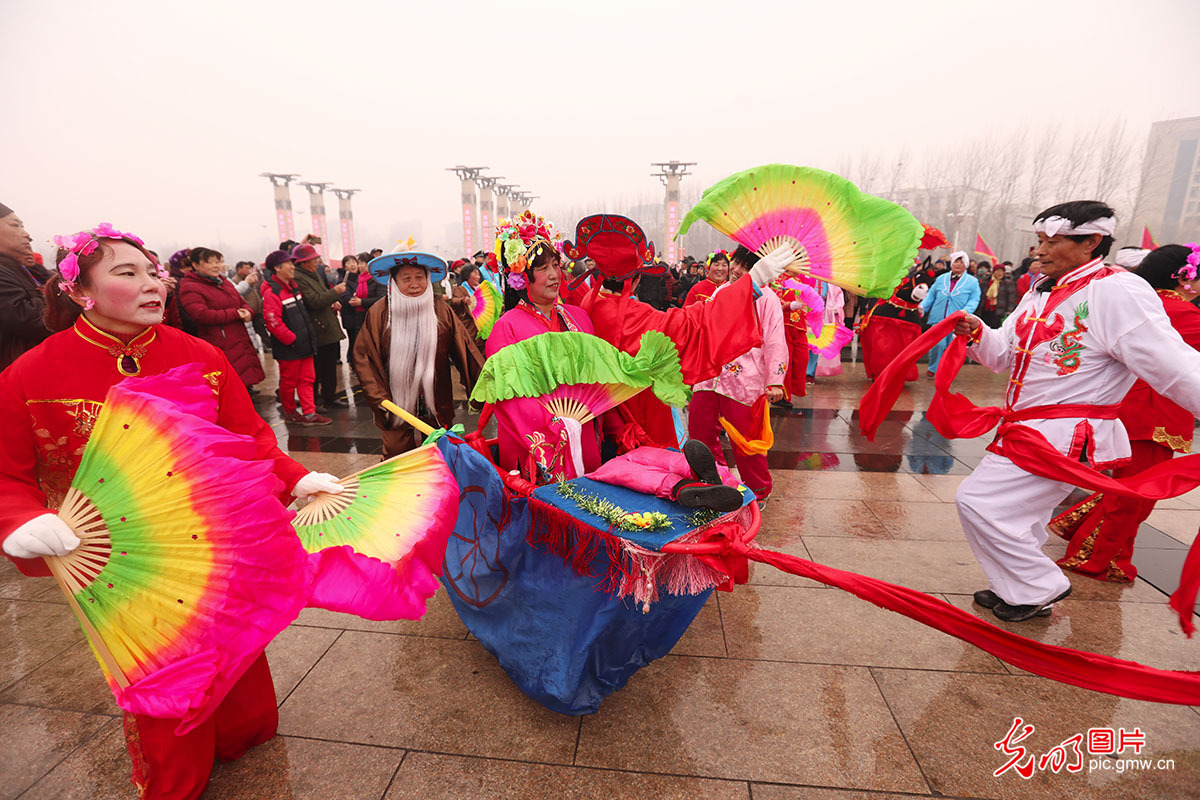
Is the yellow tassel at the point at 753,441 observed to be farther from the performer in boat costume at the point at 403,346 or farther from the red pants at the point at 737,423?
the performer in boat costume at the point at 403,346

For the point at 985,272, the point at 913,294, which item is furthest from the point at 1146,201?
the point at 913,294

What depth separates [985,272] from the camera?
12570 mm

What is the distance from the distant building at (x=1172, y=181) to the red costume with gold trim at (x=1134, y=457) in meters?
35.7

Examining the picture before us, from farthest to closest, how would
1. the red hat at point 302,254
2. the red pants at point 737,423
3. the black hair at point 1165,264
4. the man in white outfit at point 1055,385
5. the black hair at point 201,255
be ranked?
the red hat at point 302,254 → the black hair at point 201,255 → the red pants at point 737,423 → the black hair at point 1165,264 → the man in white outfit at point 1055,385

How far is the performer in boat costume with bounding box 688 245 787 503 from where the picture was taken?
4.25 metres

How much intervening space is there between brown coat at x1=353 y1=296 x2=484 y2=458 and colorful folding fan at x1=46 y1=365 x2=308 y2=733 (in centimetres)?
255

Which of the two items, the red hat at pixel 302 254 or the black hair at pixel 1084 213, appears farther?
the red hat at pixel 302 254

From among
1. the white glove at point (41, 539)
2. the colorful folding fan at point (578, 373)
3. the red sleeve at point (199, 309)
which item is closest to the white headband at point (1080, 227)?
the colorful folding fan at point (578, 373)

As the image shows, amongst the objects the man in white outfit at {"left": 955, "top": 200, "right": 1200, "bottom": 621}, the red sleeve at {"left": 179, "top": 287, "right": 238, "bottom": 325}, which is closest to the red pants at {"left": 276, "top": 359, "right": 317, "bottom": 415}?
the red sleeve at {"left": 179, "top": 287, "right": 238, "bottom": 325}

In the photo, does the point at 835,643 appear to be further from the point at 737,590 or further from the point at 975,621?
the point at 975,621

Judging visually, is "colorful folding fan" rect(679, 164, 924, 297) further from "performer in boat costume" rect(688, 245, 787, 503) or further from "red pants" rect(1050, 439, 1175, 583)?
"red pants" rect(1050, 439, 1175, 583)

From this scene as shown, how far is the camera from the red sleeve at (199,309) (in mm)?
5516

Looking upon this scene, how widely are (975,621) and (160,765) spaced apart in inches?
99.9

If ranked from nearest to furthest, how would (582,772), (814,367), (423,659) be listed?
(582,772), (423,659), (814,367)
